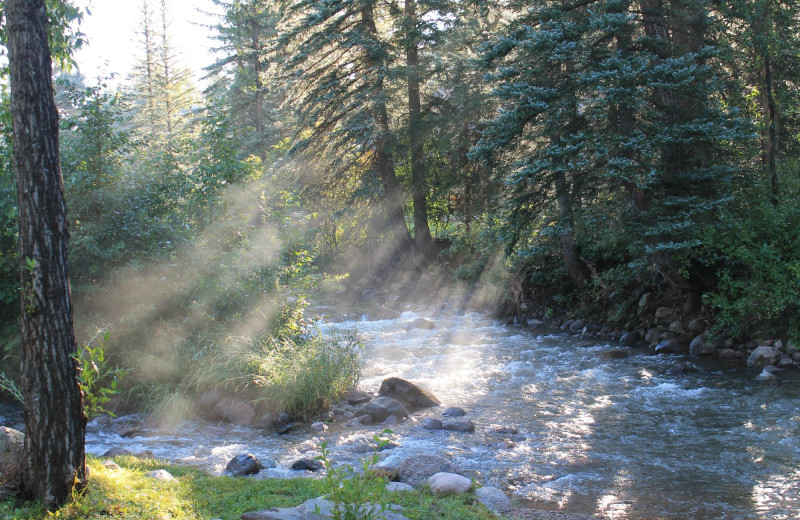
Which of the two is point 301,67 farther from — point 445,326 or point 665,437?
point 665,437

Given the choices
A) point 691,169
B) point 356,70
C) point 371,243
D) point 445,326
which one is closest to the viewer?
point 691,169

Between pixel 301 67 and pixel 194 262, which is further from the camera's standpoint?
pixel 301 67

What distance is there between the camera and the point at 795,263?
10266 millimetres

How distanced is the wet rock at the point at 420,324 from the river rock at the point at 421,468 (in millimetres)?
9370

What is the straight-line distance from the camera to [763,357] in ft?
33.5

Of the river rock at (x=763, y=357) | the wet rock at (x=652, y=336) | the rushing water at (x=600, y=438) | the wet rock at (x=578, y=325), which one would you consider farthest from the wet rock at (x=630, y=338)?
the river rock at (x=763, y=357)

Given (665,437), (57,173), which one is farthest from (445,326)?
(57,173)

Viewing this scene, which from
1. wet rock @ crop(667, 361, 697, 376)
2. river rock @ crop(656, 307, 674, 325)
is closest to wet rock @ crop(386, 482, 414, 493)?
wet rock @ crop(667, 361, 697, 376)

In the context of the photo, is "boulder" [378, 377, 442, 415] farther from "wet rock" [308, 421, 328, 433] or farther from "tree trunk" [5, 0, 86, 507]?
"tree trunk" [5, 0, 86, 507]

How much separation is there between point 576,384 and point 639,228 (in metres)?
3.09

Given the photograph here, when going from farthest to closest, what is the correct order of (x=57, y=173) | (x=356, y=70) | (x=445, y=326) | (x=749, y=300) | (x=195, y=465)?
(x=356, y=70) → (x=445, y=326) → (x=749, y=300) → (x=195, y=465) → (x=57, y=173)

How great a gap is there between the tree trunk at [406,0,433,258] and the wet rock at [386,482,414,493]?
15.6 meters

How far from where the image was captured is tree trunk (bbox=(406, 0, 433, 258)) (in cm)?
1947

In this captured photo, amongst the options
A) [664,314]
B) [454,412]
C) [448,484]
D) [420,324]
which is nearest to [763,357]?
[664,314]
